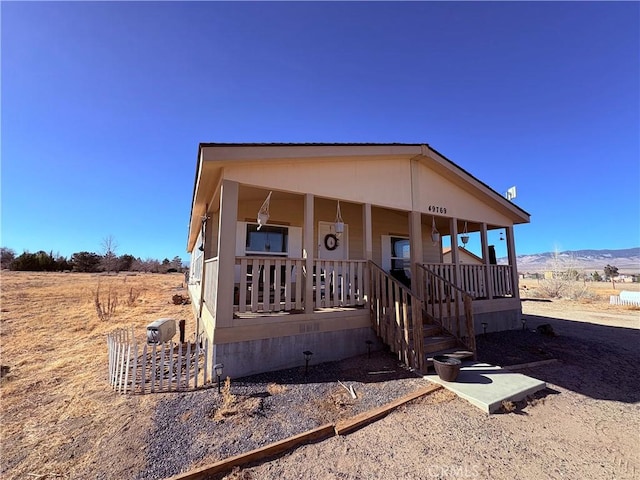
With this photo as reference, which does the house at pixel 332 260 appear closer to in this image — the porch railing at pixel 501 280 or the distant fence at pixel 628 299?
the porch railing at pixel 501 280

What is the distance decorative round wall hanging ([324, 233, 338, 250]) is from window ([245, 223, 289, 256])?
1.38 meters

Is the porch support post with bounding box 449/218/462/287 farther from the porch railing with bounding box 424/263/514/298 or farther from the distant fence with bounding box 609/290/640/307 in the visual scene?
the distant fence with bounding box 609/290/640/307

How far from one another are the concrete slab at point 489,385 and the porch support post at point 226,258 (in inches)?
147

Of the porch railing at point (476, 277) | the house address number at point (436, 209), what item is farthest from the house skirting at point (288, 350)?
the house address number at point (436, 209)

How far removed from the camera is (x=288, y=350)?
5145mm

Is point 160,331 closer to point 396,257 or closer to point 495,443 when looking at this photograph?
point 495,443

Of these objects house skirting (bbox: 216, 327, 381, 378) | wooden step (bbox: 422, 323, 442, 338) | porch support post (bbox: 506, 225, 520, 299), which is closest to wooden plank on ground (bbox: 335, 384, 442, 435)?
house skirting (bbox: 216, 327, 381, 378)

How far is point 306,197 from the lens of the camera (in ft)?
19.0

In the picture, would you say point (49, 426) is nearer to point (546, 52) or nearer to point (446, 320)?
point (446, 320)

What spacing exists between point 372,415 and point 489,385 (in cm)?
226

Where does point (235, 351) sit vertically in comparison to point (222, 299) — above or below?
below

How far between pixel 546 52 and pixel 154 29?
1323 cm

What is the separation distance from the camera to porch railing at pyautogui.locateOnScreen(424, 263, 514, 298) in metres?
7.81

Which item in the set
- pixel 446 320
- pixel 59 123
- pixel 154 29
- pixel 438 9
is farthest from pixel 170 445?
pixel 438 9
